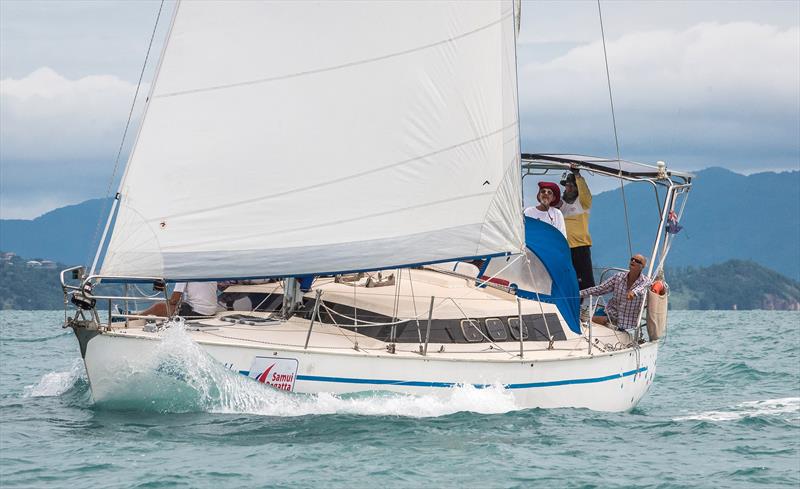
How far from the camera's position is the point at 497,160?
45.5 ft

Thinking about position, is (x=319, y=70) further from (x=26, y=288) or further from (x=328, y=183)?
(x=26, y=288)

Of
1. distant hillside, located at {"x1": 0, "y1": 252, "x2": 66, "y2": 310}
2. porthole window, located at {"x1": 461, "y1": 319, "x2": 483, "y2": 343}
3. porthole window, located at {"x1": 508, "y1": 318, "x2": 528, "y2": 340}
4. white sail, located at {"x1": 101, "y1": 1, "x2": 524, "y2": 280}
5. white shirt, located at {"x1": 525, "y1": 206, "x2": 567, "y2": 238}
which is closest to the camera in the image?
white sail, located at {"x1": 101, "y1": 1, "x2": 524, "y2": 280}

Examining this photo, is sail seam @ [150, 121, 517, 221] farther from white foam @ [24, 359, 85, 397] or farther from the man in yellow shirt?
white foam @ [24, 359, 85, 397]

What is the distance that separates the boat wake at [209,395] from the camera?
41.0ft

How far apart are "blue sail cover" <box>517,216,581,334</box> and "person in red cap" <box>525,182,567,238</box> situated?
20.1 inches

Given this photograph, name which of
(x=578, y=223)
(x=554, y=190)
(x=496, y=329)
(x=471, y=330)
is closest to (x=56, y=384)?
(x=471, y=330)

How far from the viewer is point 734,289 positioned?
6826 inches

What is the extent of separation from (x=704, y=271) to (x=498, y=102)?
170 metres

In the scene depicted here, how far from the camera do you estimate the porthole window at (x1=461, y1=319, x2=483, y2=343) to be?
13961 millimetres

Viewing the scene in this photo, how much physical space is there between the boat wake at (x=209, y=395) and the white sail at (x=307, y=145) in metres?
1.08

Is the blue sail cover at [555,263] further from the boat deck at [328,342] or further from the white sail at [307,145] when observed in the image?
the white sail at [307,145]

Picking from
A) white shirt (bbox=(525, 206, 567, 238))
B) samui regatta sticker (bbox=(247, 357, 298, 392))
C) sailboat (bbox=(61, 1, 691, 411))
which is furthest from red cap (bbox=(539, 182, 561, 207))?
samui regatta sticker (bbox=(247, 357, 298, 392))

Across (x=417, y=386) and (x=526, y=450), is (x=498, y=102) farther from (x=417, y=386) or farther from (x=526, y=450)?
(x=526, y=450)

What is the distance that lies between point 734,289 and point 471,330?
167m
